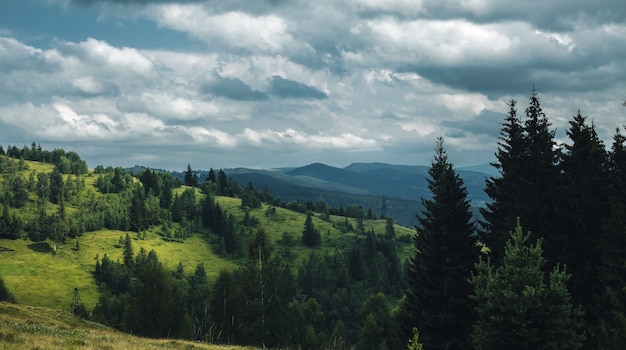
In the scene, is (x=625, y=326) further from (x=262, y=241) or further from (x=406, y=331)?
(x=262, y=241)

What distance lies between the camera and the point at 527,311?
88.7 ft

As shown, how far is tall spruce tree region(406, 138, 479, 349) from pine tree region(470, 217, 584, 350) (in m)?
7.21

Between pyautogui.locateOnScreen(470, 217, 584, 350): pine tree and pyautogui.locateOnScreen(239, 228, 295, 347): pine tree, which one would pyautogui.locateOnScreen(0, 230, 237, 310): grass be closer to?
pyautogui.locateOnScreen(239, 228, 295, 347): pine tree

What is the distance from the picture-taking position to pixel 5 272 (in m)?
173

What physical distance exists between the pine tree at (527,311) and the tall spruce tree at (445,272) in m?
7.21

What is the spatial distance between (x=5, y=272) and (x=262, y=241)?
144 meters

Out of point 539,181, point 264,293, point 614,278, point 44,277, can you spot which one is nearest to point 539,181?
point 539,181

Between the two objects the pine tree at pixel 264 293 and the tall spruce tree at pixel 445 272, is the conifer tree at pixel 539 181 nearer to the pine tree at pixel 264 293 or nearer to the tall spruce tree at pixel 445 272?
the tall spruce tree at pixel 445 272

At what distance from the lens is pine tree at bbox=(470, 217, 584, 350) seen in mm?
26469

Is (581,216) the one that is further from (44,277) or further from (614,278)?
(44,277)

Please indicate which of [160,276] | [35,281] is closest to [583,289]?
[160,276]

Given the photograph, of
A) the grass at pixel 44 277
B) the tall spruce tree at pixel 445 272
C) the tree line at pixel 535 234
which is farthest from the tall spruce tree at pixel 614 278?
the grass at pixel 44 277

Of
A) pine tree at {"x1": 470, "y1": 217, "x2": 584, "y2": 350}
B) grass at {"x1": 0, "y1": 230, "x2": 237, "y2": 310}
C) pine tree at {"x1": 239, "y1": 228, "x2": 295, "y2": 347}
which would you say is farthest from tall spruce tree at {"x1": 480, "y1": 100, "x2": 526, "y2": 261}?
grass at {"x1": 0, "y1": 230, "x2": 237, "y2": 310}

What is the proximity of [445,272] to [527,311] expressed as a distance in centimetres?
943
